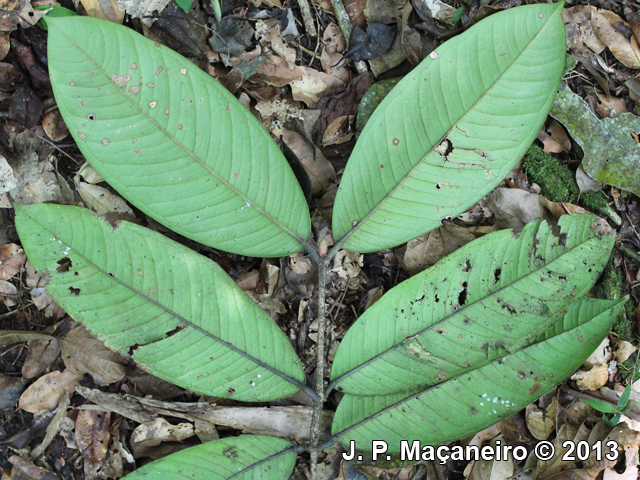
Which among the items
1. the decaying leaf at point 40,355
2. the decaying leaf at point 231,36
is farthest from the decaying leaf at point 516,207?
the decaying leaf at point 40,355

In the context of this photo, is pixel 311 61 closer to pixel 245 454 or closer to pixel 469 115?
pixel 469 115

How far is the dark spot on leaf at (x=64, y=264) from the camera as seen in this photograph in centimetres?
136

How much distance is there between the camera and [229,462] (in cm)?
143

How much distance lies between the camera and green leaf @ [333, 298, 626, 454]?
1.49 m

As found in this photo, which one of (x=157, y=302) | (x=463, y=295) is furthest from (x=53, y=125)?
(x=463, y=295)

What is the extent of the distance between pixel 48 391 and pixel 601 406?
2251 millimetres

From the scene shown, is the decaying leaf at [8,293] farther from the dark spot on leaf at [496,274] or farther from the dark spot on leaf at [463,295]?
the dark spot on leaf at [496,274]

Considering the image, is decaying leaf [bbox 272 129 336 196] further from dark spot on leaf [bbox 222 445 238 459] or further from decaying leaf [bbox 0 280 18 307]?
decaying leaf [bbox 0 280 18 307]

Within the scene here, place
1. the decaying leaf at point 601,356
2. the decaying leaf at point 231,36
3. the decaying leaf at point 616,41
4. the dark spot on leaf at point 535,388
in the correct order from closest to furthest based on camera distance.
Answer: the dark spot on leaf at point 535,388 → the decaying leaf at point 231,36 → the decaying leaf at point 601,356 → the decaying leaf at point 616,41

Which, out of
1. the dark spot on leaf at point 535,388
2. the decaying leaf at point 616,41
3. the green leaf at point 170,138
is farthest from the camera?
A: the decaying leaf at point 616,41

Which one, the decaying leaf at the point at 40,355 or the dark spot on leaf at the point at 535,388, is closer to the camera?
the dark spot on leaf at the point at 535,388

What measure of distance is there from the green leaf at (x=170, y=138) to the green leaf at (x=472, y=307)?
1.61 feet

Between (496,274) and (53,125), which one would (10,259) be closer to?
(53,125)

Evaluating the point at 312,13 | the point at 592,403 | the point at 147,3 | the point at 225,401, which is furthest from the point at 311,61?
the point at 592,403
